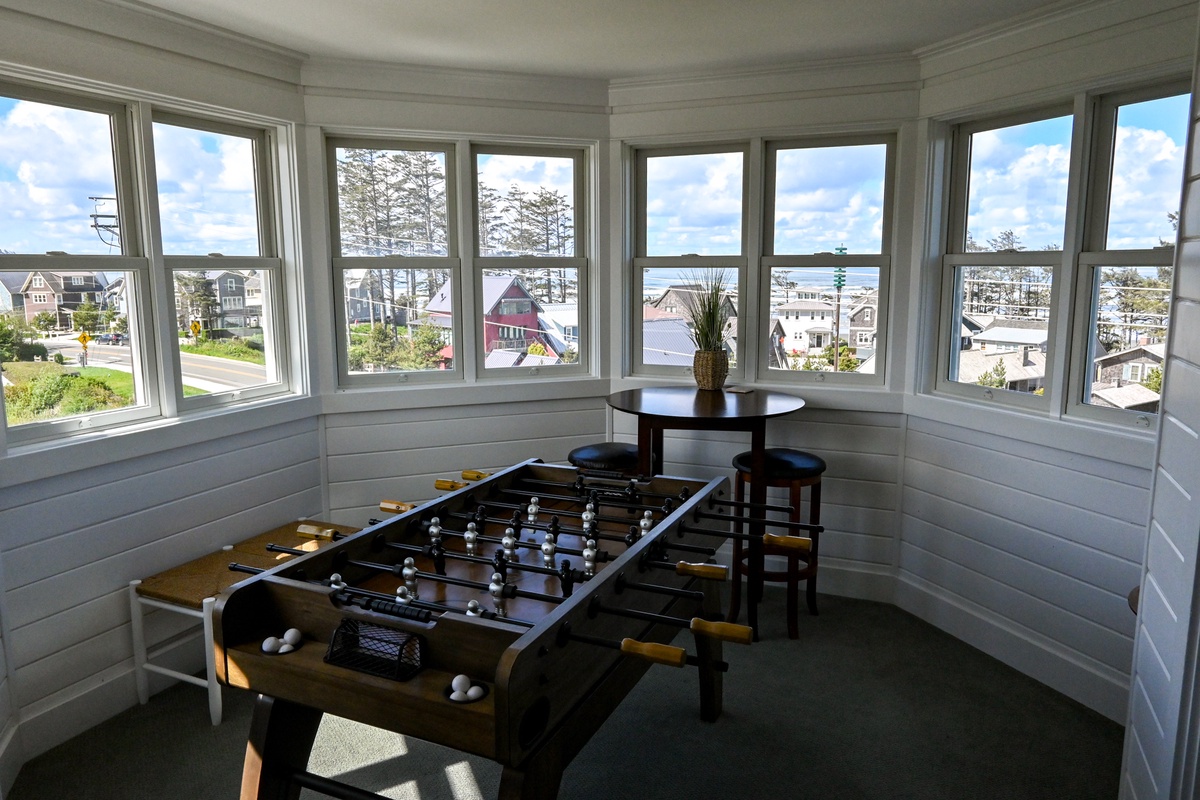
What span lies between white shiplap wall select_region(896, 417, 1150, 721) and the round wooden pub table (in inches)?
33.2

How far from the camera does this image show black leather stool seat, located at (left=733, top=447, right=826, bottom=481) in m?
3.88

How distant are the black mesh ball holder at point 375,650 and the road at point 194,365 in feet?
6.86

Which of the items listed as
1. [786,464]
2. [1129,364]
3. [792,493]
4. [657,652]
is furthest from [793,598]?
[657,652]

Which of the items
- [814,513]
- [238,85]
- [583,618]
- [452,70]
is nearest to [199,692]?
[583,618]

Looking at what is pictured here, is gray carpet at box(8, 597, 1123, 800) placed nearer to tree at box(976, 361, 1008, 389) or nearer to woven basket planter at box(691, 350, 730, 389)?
tree at box(976, 361, 1008, 389)

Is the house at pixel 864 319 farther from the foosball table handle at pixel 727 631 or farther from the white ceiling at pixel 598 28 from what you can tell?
the foosball table handle at pixel 727 631

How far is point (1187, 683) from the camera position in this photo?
1.72m

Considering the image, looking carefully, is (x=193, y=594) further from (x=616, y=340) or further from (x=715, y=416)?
(x=616, y=340)

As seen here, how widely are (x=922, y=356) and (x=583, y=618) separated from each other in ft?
9.41

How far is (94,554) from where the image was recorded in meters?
3.18

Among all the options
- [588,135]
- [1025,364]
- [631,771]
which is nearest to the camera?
[631,771]

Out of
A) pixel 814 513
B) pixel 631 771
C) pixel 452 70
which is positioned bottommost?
pixel 631 771

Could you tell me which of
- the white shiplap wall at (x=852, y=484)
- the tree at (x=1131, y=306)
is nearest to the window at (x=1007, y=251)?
the tree at (x=1131, y=306)

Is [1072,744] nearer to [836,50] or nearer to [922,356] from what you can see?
[922,356]
